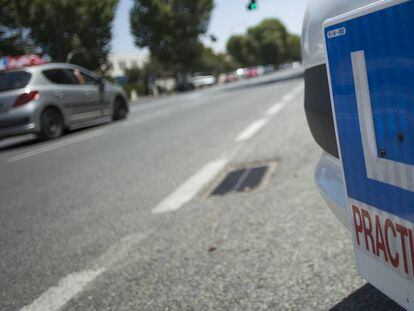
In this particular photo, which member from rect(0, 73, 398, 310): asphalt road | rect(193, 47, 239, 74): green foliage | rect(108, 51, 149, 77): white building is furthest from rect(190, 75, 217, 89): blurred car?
rect(0, 73, 398, 310): asphalt road

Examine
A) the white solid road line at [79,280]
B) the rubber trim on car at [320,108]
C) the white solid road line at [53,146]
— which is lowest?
the white solid road line at [79,280]

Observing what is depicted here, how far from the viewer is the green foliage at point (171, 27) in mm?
65000

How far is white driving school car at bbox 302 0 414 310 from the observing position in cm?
119

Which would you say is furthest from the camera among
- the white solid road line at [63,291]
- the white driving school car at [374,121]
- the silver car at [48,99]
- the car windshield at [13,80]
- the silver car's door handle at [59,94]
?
the silver car's door handle at [59,94]

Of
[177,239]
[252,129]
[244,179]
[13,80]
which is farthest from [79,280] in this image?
[13,80]

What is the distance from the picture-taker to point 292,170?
4578 mm

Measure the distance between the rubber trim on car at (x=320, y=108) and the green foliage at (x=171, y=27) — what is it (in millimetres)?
65607

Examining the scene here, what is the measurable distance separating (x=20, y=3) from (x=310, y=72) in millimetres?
43012

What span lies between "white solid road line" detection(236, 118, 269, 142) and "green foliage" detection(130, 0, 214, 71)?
5904 centimetres

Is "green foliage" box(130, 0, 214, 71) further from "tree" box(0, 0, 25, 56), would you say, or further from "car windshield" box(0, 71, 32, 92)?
"car windshield" box(0, 71, 32, 92)

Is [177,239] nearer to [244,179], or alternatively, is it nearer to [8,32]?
[244,179]

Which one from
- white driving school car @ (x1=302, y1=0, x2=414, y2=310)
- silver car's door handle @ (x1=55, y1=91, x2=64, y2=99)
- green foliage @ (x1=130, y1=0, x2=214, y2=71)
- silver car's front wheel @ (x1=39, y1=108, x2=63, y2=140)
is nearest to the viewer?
white driving school car @ (x1=302, y1=0, x2=414, y2=310)

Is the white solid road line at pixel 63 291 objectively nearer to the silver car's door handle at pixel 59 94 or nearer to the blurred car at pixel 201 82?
the silver car's door handle at pixel 59 94

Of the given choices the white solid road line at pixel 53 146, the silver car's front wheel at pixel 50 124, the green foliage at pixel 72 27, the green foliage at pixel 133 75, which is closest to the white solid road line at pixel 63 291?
the white solid road line at pixel 53 146
